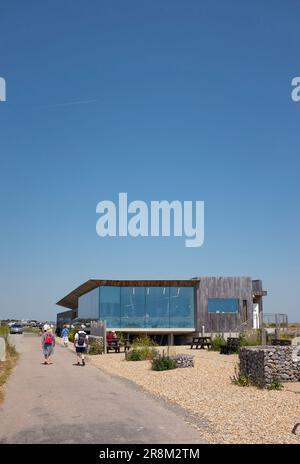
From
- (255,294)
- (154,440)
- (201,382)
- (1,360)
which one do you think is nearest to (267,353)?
(201,382)

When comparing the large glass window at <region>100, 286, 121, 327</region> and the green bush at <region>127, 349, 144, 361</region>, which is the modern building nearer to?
the large glass window at <region>100, 286, 121, 327</region>

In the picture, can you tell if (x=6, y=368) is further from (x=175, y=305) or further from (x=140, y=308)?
(x=175, y=305)

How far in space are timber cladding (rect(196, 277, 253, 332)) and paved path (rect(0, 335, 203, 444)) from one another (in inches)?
1023

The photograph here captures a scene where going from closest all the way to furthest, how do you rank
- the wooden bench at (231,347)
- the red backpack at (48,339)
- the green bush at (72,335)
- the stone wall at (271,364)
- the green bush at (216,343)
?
1. the stone wall at (271,364)
2. the red backpack at (48,339)
3. the wooden bench at (231,347)
4. the green bush at (216,343)
5. the green bush at (72,335)

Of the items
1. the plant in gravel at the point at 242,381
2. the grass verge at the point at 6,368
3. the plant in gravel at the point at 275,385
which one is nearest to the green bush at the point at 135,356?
the grass verge at the point at 6,368

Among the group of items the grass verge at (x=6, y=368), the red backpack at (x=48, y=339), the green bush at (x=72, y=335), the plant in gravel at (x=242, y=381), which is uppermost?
the red backpack at (x=48, y=339)

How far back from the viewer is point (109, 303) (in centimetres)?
4044

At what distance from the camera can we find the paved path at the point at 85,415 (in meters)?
8.30

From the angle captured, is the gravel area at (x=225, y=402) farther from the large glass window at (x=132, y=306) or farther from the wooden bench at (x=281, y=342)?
the large glass window at (x=132, y=306)

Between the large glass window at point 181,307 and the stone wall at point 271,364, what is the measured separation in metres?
25.6

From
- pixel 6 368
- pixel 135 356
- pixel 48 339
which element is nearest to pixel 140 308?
pixel 135 356

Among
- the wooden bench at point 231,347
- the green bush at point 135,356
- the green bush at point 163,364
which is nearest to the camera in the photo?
the green bush at point 163,364
